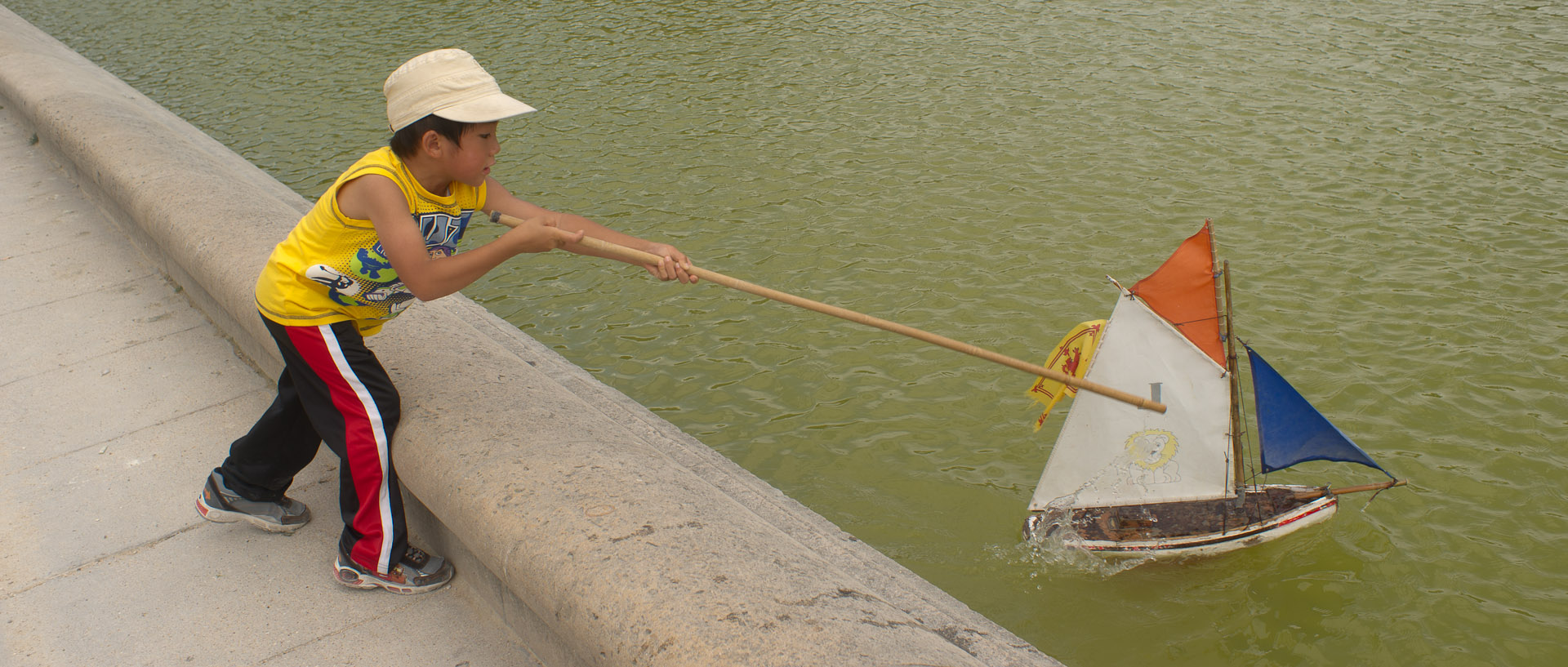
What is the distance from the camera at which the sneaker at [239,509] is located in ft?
12.2

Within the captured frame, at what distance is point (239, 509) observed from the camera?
370 cm

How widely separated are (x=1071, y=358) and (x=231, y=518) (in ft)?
12.4

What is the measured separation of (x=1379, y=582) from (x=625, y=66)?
408 inches

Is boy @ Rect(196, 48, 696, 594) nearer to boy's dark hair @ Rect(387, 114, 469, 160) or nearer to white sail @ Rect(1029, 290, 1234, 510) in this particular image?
boy's dark hair @ Rect(387, 114, 469, 160)

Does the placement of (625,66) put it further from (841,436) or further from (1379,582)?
(1379,582)

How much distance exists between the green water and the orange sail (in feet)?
3.77

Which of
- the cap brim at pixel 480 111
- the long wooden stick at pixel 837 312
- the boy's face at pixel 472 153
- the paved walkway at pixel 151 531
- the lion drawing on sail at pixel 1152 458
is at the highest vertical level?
the cap brim at pixel 480 111

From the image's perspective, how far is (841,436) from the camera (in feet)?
20.9

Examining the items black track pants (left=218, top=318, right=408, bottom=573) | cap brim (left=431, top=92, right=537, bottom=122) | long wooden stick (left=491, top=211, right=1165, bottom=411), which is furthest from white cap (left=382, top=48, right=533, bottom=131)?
black track pants (left=218, top=318, right=408, bottom=573)

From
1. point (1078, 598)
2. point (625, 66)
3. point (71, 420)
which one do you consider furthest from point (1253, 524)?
point (625, 66)

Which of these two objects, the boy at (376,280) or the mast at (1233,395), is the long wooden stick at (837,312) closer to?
the boy at (376,280)

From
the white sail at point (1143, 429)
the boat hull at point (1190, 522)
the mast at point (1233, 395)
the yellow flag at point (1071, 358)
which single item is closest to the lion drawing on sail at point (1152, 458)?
the white sail at point (1143, 429)

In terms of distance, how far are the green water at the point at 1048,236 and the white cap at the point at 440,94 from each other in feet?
10.8

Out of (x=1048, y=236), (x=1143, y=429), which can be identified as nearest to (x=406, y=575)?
(x=1143, y=429)
